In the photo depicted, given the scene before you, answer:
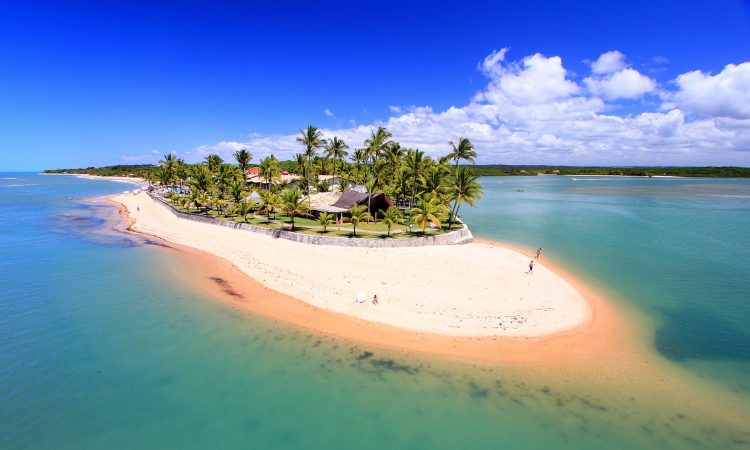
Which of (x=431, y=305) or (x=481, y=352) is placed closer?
(x=481, y=352)

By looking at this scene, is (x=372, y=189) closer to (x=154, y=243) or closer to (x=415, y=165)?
(x=415, y=165)

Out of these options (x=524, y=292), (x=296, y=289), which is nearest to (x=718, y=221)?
(x=524, y=292)

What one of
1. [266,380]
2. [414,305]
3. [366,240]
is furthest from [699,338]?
[366,240]

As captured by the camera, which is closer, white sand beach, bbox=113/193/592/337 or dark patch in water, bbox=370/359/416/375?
dark patch in water, bbox=370/359/416/375

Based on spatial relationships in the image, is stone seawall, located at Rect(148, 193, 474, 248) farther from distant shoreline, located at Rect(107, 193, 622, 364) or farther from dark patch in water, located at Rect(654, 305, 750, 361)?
dark patch in water, located at Rect(654, 305, 750, 361)

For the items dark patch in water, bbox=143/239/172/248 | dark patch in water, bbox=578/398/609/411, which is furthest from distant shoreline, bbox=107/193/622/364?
dark patch in water, bbox=143/239/172/248

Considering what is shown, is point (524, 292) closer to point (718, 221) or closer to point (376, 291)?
point (376, 291)
